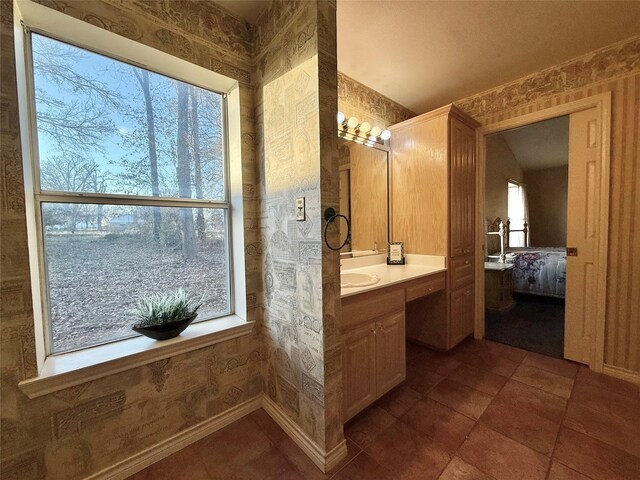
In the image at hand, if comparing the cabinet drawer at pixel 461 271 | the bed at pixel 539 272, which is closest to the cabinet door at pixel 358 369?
the cabinet drawer at pixel 461 271

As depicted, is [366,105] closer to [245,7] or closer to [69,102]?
[245,7]

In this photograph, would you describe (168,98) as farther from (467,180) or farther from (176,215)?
(467,180)

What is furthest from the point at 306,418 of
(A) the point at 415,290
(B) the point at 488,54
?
(B) the point at 488,54

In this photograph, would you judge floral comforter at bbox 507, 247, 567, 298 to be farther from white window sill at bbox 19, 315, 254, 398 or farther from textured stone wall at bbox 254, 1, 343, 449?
white window sill at bbox 19, 315, 254, 398

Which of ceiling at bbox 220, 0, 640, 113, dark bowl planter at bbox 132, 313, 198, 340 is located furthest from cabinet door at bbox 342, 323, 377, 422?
ceiling at bbox 220, 0, 640, 113

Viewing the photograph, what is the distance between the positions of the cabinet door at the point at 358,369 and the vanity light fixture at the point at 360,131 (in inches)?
63.2

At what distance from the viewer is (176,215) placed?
1.52 m

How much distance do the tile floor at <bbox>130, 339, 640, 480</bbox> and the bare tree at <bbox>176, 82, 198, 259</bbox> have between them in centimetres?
112

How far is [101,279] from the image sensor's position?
1306 millimetres

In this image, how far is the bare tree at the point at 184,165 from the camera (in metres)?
1.53

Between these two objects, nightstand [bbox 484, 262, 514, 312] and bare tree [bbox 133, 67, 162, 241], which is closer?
bare tree [bbox 133, 67, 162, 241]

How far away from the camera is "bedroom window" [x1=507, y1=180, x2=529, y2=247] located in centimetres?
558

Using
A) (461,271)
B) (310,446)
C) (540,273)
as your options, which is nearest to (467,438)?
(310,446)

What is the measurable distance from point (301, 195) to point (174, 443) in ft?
4.84
